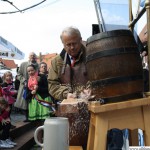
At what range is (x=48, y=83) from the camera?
277 cm

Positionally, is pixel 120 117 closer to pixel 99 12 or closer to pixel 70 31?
pixel 70 31

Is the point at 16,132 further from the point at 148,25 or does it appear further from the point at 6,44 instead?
the point at 148,25

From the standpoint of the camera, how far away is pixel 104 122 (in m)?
1.66

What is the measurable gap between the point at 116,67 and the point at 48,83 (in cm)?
116

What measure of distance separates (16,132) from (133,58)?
4952mm

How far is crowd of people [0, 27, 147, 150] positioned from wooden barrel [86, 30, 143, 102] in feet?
1.27

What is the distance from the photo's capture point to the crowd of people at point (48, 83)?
2479 mm

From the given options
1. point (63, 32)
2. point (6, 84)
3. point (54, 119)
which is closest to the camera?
point (54, 119)

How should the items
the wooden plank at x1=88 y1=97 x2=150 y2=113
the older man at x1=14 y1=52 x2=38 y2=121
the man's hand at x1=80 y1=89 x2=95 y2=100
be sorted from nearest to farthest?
the wooden plank at x1=88 y1=97 x2=150 y2=113, the man's hand at x1=80 y1=89 x2=95 y2=100, the older man at x1=14 y1=52 x2=38 y2=121

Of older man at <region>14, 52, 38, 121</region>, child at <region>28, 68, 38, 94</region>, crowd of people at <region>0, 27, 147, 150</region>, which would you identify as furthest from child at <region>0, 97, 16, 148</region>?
older man at <region>14, 52, 38, 121</region>

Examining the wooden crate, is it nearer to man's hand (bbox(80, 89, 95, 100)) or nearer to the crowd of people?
the crowd of people

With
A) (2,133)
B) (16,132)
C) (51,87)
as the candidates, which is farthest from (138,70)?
(16,132)

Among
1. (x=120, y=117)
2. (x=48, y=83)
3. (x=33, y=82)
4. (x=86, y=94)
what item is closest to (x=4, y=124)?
(x=33, y=82)

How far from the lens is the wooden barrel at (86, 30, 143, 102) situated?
170 cm
